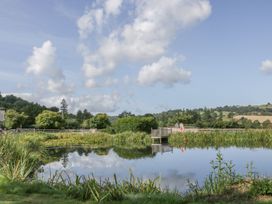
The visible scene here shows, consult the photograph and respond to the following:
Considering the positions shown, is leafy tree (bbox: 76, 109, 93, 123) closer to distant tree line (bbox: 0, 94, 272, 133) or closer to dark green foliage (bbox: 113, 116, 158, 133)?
distant tree line (bbox: 0, 94, 272, 133)

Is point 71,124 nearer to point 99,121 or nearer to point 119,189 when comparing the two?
point 99,121

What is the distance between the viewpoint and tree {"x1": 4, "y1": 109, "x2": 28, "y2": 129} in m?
51.2

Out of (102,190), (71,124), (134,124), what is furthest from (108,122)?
(102,190)

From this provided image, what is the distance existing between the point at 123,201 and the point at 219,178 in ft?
10.9

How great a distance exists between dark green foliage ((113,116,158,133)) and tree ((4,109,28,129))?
13167 millimetres

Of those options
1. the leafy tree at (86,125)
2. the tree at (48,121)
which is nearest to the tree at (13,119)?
the tree at (48,121)

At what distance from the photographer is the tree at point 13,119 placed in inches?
2017

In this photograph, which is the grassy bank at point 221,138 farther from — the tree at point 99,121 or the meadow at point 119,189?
the meadow at point 119,189

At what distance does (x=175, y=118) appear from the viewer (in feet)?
208

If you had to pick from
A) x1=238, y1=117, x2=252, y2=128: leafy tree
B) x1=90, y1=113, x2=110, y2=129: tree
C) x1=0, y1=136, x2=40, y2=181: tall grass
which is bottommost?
x1=0, y1=136, x2=40, y2=181: tall grass

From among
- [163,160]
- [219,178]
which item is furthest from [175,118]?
[219,178]

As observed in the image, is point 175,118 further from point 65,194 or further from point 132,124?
point 65,194

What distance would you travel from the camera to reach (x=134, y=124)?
47906 mm

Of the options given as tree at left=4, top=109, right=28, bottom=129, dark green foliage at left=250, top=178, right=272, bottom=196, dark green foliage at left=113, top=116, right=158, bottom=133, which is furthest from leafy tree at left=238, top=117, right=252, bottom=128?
dark green foliage at left=250, top=178, right=272, bottom=196
